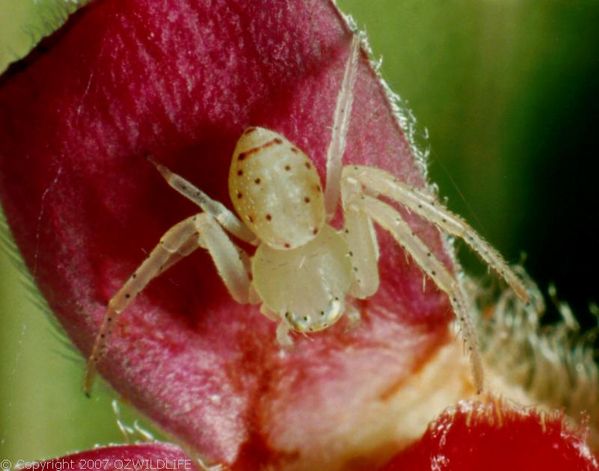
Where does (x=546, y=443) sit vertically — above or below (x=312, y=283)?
below

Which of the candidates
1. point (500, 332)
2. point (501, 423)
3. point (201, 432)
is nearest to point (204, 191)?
point (201, 432)

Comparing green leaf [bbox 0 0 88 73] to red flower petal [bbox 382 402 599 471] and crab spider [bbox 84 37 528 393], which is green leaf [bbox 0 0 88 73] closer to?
crab spider [bbox 84 37 528 393]

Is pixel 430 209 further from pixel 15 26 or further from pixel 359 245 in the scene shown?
pixel 15 26

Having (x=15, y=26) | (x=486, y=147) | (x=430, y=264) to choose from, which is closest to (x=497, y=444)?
(x=430, y=264)

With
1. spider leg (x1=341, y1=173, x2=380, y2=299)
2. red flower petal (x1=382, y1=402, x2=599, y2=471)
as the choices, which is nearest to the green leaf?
spider leg (x1=341, y1=173, x2=380, y2=299)

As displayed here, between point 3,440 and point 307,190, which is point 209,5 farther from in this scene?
point 3,440
